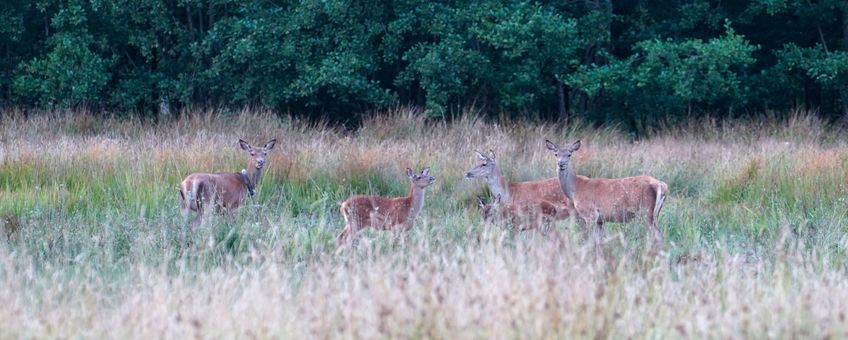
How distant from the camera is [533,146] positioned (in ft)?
48.3

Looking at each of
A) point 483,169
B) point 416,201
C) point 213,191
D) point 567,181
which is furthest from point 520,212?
point 213,191

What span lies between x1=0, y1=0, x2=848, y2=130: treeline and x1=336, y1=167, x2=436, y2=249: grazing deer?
8722 mm

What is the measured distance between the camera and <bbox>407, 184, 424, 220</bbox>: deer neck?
1012 centimetres

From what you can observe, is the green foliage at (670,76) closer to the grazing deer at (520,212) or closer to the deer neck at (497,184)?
the deer neck at (497,184)

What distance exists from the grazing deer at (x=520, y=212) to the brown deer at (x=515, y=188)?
22 cm

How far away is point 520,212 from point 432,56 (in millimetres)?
10350

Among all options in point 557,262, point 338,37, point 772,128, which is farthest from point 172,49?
point 557,262

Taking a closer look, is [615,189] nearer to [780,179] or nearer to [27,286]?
[780,179]

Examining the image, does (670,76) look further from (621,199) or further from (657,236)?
(657,236)

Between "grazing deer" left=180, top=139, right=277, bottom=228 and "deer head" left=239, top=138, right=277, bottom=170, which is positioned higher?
"deer head" left=239, top=138, right=277, bottom=170

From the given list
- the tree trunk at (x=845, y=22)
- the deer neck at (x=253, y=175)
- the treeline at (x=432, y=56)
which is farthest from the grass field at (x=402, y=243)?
the tree trunk at (x=845, y=22)

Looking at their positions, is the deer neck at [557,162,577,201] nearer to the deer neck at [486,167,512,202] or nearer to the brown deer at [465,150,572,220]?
the brown deer at [465,150,572,220]

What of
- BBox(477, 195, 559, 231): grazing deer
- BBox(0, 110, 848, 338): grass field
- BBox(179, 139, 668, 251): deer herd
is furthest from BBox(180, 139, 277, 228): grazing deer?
BBox(477, 195, 559, 231): grazing deer

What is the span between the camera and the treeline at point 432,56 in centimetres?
1984
